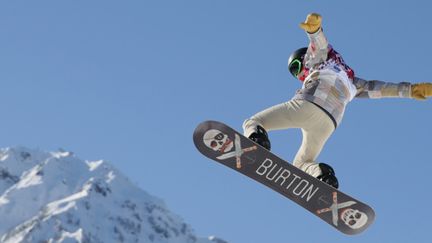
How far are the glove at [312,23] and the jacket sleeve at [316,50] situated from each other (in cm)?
22

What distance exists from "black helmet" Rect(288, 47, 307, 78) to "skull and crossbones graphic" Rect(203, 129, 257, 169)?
1.36m

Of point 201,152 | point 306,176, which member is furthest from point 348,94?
point 201,152

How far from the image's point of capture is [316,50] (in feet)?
39.8

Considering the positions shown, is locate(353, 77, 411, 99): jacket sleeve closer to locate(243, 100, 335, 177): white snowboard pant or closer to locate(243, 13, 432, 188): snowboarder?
locate(243, 13, 432, 188): snowboarder

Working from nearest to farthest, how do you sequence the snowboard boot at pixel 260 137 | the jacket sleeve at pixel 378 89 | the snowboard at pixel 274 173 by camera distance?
the snowboard boot at pixel 260 137 → the snowboard at pixel 274 173 → the jacket sleeve at pixel 378 89

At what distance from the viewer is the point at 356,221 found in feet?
39.6

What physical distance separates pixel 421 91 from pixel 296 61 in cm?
172

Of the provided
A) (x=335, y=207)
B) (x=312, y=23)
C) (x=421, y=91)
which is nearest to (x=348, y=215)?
(x=335, y=207)

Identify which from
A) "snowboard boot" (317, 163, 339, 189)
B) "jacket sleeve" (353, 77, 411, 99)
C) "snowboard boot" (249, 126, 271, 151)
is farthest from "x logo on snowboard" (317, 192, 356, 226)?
"jacket sleeve" (353, 77, 411, 99)

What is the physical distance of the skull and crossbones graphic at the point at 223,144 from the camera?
463 inches

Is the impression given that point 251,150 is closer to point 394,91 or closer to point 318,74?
point 318,74

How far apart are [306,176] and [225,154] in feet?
3.58

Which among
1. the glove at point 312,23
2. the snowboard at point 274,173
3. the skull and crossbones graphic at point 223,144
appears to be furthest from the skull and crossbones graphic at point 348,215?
the glove at point 312,23

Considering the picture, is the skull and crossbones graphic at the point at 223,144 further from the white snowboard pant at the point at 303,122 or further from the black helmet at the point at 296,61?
the black helmet at the point at 296,61
